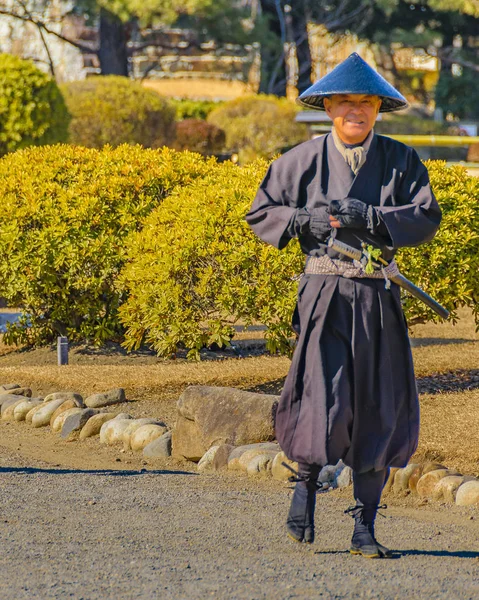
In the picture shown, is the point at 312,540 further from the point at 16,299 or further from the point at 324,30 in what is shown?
the point at 324,30

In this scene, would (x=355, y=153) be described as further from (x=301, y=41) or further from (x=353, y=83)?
(x=301, y=41)

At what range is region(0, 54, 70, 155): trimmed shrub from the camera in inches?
675

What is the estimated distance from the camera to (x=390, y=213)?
4145 mm

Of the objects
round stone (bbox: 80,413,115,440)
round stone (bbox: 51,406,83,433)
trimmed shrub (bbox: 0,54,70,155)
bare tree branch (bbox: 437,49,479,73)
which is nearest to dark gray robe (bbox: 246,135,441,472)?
round stone (bbox: 80,413,115,440)

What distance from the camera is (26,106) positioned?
17.2 meters

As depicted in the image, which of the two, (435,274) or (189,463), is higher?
(435,274)

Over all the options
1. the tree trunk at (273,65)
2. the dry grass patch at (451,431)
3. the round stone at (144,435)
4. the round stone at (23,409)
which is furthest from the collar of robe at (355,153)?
the tree trunk at (273,65)

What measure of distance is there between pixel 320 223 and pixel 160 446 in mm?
2655

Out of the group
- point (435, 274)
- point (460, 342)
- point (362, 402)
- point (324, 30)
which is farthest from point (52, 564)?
point (324, 30)

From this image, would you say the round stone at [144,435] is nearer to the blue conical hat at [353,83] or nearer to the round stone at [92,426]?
the round stone at [92,426]

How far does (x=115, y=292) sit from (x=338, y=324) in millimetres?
4695

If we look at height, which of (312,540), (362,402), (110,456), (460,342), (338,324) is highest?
(338,324)

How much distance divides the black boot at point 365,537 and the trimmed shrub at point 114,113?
17678 mm

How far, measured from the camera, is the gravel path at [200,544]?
375cm
